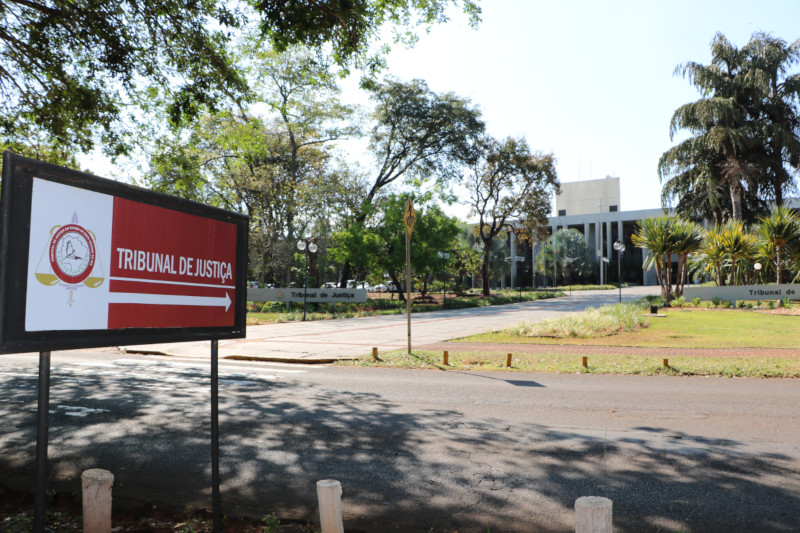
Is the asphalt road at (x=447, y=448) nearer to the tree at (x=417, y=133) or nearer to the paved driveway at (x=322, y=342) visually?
the paved driveway at (x=322, y=342)

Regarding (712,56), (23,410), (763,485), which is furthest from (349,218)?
(763,485)

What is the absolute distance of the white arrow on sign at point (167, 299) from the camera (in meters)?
3.03

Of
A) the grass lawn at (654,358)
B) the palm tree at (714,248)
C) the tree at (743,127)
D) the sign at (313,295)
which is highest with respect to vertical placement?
the tree at (743,127)

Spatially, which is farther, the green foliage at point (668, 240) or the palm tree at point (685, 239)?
the green foliage at point (668, 240)

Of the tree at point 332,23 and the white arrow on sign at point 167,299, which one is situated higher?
the tree at point 332,23

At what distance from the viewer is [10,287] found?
2.45 metres

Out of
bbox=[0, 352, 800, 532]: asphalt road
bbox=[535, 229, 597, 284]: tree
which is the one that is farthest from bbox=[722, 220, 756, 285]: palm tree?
bbox=[535, 229, 597, 284]: tree

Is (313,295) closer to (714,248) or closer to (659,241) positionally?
(659,241)

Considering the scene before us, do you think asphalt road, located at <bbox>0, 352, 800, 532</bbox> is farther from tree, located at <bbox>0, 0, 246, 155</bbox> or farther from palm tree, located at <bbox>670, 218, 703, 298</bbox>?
palm tree, located at <bbox>670, 218, 703, 298</bbox>

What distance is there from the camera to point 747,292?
92.6 ft

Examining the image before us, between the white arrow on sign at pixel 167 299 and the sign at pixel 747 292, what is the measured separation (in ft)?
98.6

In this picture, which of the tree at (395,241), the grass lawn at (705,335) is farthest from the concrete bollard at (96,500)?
the tree at (395,241)

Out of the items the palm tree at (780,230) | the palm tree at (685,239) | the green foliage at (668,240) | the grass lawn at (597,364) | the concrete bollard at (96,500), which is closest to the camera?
the concrete bollard at (96,500)

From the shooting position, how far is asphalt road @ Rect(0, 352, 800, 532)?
414 centimetres
